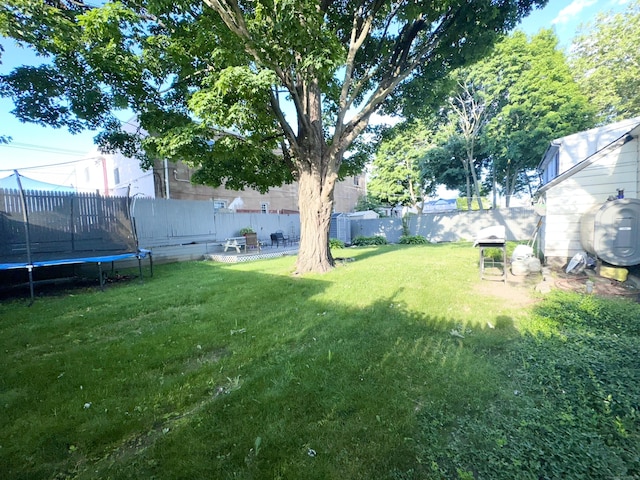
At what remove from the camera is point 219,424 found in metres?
2.05

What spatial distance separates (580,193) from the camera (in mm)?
6477

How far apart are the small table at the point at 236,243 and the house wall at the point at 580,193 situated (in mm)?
10452

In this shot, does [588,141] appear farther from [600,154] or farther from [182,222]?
[182,222]

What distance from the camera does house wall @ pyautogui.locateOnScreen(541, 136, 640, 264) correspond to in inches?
232

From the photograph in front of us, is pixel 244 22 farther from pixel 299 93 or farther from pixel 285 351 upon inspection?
pixel 285 351

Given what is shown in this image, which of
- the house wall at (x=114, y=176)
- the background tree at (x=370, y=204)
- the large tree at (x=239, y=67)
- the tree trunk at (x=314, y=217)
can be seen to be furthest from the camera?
the background tree at (x=370, y=204)

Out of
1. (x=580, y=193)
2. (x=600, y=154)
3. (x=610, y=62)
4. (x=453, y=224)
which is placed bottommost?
(x=453, y=224)

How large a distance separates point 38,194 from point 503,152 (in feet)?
71.6


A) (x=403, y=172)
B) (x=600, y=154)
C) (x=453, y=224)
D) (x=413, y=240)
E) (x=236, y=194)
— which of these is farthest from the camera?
(x=403, y=172)

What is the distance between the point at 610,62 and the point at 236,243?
24492 millimetres

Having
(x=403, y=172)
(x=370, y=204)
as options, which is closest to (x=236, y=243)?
(x=403, y=172)

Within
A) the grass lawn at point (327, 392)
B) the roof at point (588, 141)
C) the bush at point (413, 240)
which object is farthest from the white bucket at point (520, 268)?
the bush at point (413, 240)

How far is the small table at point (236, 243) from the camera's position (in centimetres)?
1220

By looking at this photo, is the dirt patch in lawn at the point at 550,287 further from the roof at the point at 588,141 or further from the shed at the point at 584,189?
the roof at the point at 588,141
